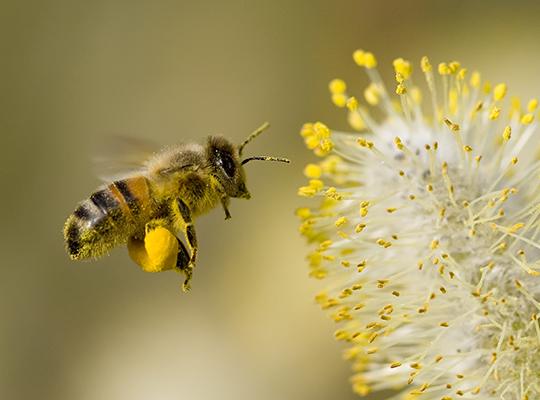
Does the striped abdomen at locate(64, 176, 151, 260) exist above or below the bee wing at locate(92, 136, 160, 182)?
below

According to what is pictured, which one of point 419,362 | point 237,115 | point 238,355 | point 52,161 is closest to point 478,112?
point 419,362

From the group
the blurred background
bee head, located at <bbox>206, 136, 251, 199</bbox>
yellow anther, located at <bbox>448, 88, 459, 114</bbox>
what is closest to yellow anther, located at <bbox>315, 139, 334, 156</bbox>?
bee head, located at <bbox>206, 136, 251, 199</bbox>

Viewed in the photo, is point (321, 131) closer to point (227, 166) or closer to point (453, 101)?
point (227, 166)

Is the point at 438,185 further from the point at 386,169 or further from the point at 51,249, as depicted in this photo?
the point at 51,249

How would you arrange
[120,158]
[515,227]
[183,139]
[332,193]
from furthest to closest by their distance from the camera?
[183,139]
[120,158]
[332,193]
[515,227]

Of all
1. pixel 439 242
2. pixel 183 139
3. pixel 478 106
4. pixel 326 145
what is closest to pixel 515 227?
pixel 439 242

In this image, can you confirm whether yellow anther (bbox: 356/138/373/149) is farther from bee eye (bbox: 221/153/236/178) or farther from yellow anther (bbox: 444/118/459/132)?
bee eye (bbox: 221/153/236/178)
